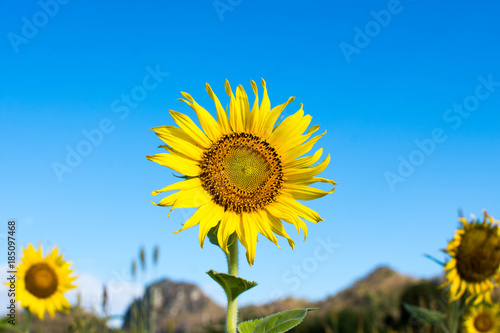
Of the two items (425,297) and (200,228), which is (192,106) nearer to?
(200,228)

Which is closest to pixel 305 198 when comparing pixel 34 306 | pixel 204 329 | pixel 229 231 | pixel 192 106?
pixel 229 231

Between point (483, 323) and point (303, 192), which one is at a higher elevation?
point (303, 192)

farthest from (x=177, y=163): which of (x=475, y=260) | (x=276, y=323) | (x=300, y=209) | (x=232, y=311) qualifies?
(x=475, y=260)

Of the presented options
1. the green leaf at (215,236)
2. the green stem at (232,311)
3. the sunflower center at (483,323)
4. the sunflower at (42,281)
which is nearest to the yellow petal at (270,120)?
the green leaf at (215,236)

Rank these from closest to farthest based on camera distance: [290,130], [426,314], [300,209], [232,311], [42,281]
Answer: [232,311] < [300,209] < [290,130] < [426,314] < [42,281]

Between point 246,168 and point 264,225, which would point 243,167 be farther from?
point 264,225

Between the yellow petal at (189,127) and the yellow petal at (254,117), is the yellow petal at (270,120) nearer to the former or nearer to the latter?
the yellow petal at (254,117)

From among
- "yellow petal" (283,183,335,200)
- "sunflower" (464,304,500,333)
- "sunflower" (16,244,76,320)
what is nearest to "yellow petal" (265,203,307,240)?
"yellow petal" (283,183,335,200)
